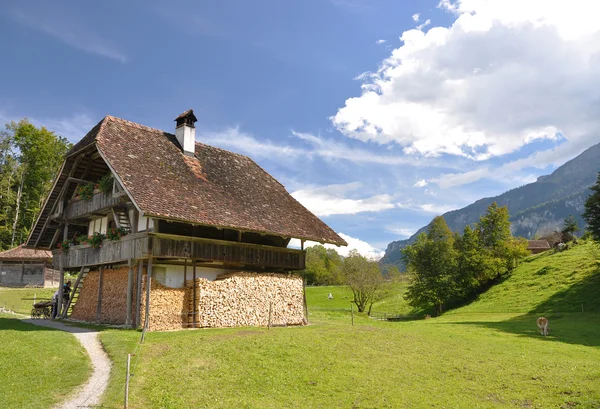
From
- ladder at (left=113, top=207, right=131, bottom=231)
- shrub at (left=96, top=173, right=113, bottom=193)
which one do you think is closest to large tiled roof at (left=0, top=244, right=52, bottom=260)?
shrub at (left=96, top=173, right=113, bottom=193)

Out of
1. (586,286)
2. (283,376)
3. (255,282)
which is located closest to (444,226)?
(586,286)

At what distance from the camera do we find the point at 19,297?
42.2 m

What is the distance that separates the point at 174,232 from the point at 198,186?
2.90 meters

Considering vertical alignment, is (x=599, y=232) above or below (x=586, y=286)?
above

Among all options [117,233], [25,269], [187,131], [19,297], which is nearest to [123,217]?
[117,233]

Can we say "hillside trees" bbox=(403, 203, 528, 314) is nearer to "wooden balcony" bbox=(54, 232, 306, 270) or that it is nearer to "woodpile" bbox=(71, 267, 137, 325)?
"wooden balcony" bbox=(54, 232, 306, 270)

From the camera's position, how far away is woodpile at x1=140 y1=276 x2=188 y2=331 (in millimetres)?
21406

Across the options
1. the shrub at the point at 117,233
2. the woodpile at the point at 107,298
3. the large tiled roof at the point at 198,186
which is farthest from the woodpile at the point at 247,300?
the shrub at the point at 117,233

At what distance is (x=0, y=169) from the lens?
201ft

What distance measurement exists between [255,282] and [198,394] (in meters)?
13.4

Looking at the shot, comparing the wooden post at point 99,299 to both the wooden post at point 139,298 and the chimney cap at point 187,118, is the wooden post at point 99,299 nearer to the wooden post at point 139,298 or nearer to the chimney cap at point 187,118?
the wooden post at point 139,298

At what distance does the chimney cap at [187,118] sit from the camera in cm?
2755

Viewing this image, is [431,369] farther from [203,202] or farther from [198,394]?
[203,202]

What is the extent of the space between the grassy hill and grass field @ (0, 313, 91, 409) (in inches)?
1549
